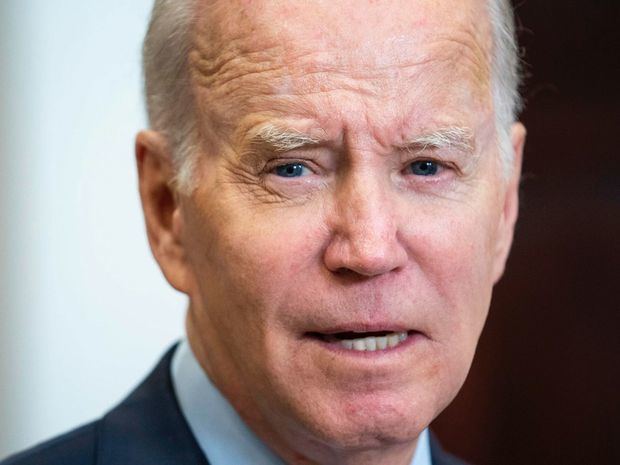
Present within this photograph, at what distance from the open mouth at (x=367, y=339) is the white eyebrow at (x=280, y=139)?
0.32 metres

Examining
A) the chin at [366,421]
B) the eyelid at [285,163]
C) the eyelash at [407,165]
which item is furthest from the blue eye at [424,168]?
the chin at [366,421]

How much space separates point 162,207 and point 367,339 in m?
0.54

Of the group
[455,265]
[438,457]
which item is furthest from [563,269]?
[455,265]

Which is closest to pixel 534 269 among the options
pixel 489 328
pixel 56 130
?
pixel 489 328

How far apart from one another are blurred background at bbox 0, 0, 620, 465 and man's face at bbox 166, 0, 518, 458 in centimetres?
143

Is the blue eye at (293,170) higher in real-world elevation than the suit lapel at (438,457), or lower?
higher

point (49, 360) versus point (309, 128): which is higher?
point (309, 128)

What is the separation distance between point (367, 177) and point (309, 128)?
0.42ft

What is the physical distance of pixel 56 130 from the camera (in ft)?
13.0

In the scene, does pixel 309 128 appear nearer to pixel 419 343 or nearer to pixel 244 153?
pixel 244 153

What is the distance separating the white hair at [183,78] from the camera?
7.06ft

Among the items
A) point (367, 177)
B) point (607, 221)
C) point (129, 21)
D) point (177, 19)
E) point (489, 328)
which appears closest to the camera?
point (367, 177)

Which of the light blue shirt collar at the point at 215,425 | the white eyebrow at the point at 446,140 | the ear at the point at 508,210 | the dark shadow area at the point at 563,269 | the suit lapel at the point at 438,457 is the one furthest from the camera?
the dark shadow area at the point at 563,269

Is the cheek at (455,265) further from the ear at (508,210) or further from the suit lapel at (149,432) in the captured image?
the suit lapel at (149,432)
